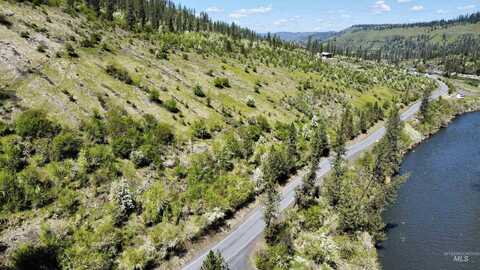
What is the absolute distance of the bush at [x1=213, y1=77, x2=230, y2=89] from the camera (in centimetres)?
8061

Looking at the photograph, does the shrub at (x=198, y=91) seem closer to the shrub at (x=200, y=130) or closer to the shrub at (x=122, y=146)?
the shrub at (x=200, y=130)

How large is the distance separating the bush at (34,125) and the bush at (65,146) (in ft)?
5.48

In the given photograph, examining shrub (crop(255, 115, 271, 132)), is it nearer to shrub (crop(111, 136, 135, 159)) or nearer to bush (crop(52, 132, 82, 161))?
shrub (crop(111, 136, 135, 159))

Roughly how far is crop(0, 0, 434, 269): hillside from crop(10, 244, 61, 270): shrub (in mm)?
84

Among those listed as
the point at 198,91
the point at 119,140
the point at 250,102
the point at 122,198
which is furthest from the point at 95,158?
the point at 250,102

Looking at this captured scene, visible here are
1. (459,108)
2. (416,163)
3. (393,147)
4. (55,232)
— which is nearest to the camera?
(55,232)

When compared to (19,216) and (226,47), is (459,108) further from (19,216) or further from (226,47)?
(19,216)

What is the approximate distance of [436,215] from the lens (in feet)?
174

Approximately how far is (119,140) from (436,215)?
50.0 meters

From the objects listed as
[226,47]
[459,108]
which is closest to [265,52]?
[226,47]

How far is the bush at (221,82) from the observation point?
80.6 metres

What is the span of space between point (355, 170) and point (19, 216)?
167 ft

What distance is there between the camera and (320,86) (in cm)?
10831

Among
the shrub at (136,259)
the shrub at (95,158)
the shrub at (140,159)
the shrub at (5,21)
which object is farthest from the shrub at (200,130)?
the shrub at (5,21)
